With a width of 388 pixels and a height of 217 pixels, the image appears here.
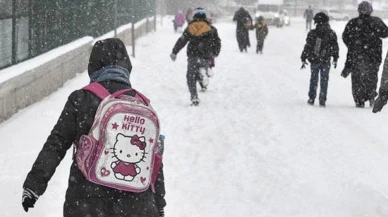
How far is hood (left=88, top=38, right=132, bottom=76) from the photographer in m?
3.53

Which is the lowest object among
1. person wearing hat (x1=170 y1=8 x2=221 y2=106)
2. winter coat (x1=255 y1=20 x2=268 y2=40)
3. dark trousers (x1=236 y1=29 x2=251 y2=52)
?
dark trousers (x1=236 y1=29 x2=251 y2=52)

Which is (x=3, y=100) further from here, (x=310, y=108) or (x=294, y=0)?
(x=294, y=0)

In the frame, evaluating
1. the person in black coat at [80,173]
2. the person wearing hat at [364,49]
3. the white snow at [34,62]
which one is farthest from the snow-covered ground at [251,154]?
the person in black coat at [80,173]

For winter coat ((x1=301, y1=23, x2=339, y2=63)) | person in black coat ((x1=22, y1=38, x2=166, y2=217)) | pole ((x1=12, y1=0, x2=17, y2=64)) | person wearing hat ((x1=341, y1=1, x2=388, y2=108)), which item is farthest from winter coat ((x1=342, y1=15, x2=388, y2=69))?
person in black coat ((x1=22, y1=38, x2=166, y2=217))

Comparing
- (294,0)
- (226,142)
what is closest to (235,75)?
(226,142)

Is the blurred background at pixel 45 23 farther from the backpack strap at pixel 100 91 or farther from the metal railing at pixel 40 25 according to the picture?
the backpack strap at pixel 100 91

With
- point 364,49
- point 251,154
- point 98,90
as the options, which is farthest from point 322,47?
point 98,90

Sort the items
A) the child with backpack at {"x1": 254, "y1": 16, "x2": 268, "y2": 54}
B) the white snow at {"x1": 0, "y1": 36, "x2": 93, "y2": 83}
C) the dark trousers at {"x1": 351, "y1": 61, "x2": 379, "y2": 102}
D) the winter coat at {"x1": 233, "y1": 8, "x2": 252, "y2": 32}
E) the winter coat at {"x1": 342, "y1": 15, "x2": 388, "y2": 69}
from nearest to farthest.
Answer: the white snow at {"x1": 0, "y1": 36, "x2": 93, "y2": 83} → the winter coat at {"x1": 342, "y1": 15, "x2": 388, "y2": 69} → the dark trousers at {"x1": 351, "y1": 61, "x2": 379, "y2": 102} → the child with backpack at {"x1": 254, "y1": 16, "x2": 268, "y2": 54} → the winter coat at {"x1": 233, "y1": 8, "x2": 252, "y2": 32}

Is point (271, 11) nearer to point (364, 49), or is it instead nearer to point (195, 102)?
point (195, 102)

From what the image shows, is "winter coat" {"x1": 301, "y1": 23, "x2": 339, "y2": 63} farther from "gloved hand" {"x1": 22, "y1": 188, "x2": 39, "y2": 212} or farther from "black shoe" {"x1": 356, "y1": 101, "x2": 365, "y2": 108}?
"gloved hand" {"x1": 22, "y1": 188, "x2": 39, "y2": 212}

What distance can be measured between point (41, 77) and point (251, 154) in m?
4.11

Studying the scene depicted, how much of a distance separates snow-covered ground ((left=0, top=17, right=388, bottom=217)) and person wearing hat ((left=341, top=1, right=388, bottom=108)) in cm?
39

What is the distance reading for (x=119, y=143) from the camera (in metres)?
3.32

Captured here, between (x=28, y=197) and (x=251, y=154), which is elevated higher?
(x=28, y=197)
